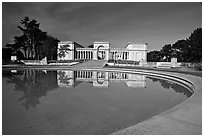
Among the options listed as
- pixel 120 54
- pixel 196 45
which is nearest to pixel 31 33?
pixel 120 54

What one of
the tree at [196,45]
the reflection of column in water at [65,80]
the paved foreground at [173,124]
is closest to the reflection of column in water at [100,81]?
the reflection of column in water at [65,80]

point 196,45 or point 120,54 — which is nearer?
point 196,45

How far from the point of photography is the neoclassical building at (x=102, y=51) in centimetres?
5842

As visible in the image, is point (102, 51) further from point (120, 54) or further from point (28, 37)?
point (28, 37)

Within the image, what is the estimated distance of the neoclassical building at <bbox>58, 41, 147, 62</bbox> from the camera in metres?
58.4

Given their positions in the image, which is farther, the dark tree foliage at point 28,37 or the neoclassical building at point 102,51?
the neoclassical building at point 102,51

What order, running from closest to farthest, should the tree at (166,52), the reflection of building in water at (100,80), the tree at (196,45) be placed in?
the reflection of building in water at (100,80), the tree at (196,45), the tree at (166,52)

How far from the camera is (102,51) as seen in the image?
6031 centimetres

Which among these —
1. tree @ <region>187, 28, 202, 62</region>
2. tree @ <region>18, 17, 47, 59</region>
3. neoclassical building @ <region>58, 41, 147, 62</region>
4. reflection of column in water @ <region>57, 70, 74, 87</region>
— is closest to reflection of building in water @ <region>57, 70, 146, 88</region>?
reflection of column in water @ <region>57, 70, 74, 87</region>

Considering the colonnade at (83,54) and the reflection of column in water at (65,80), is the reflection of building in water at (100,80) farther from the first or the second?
the colonnade at (83,54)

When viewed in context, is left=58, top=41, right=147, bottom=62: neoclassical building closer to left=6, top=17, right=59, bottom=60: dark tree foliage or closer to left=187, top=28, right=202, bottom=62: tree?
left=6, top=17, right=59, bottom=60: dark tree foliage

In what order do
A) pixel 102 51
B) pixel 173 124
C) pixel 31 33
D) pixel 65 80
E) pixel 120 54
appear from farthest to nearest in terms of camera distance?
1. pixel 102 51
2. pixel 120 54
3. pixel 31 33
4. pixel 65 80
5. pixel 173 124

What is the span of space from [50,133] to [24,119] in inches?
53.8

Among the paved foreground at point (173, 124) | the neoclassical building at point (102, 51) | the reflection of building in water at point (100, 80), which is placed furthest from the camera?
the neoclassical building at point (102, 51)
